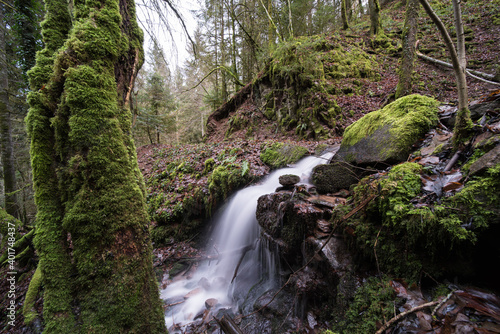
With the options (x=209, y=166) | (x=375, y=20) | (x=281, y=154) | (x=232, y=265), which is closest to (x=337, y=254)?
(x=232, y=265)

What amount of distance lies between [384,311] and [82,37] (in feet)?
12.6

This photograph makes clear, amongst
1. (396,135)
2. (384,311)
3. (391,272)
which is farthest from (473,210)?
(396,135)

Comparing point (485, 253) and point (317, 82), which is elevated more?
point (317, 82)

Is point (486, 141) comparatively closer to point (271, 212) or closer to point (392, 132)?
point (392, 132)

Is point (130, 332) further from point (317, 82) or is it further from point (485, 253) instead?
point (317, 82)

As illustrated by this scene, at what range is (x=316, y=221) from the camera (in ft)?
9.91

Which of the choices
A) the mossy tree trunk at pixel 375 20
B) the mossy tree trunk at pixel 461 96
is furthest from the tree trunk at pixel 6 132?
the mossy tree trunk at pixel 375 20

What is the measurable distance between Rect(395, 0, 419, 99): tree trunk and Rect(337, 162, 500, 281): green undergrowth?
578 centimetres

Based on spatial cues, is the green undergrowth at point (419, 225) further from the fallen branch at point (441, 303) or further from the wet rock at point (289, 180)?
the wet rock at point (289, 180)

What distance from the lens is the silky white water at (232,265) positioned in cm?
384

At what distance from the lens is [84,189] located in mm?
1755

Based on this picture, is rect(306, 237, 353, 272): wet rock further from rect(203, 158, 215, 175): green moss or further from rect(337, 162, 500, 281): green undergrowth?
rect(203, 158, 215, 175): green moss

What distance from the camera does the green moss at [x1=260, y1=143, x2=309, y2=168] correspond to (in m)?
6.56

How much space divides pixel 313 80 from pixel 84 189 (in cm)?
961
